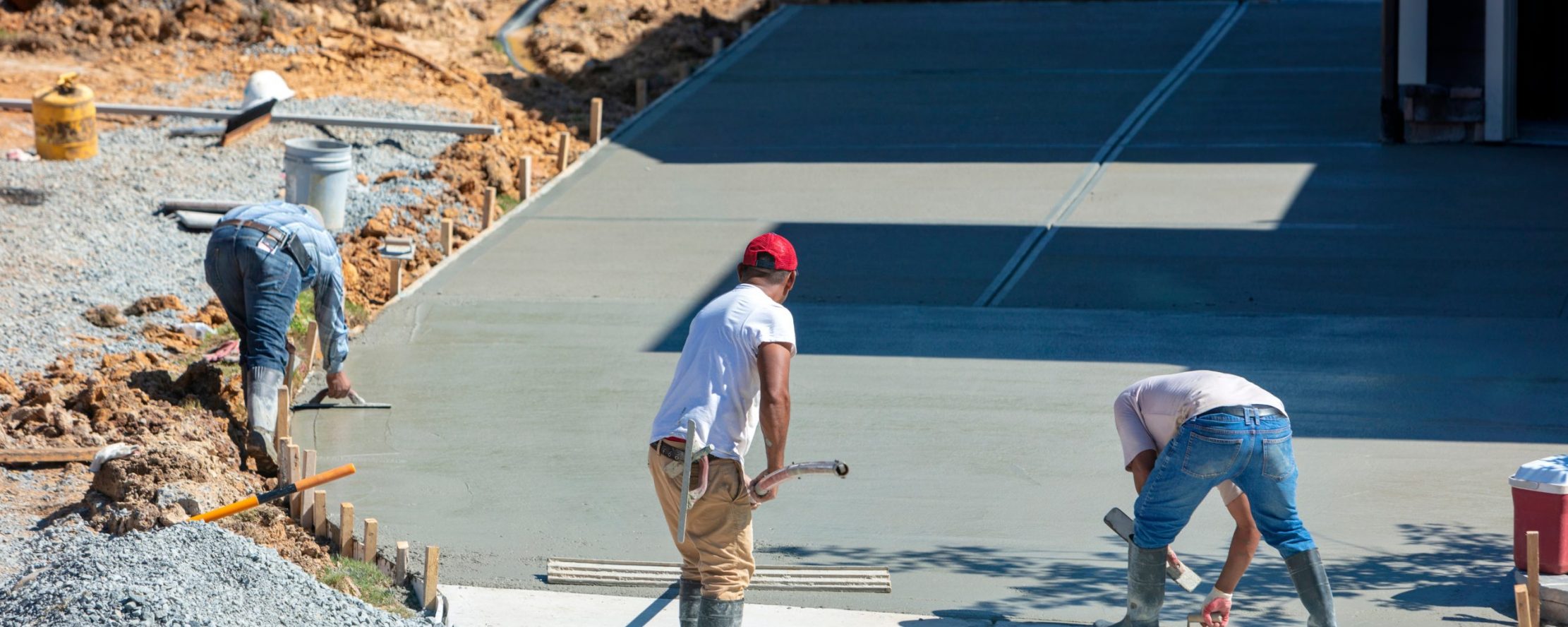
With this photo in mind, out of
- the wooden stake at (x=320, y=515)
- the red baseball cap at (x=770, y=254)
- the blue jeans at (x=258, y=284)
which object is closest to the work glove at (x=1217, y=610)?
the red baseball cap at (x=770, y=254)

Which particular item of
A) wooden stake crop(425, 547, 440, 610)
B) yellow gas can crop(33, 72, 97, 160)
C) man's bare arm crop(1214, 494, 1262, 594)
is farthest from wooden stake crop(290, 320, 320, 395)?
yellow gas can crop(33, 72, 97, 160)

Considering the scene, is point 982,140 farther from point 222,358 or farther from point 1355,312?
point 222,358

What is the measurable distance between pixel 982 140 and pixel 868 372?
5.26m

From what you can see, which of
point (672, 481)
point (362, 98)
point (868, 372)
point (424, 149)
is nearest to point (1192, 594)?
point (672, 481)

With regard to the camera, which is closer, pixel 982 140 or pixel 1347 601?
pixel 1347 601

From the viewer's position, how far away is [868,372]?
9141 millimetres

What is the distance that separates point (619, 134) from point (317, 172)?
3.53 m

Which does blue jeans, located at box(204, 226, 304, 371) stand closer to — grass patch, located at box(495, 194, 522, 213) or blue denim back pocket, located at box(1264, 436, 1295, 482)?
blue denim back pocket, located at box(1264, 436, 1295, 482)

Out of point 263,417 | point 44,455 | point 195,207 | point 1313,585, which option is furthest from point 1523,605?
point 195,207

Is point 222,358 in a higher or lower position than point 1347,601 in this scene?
higher

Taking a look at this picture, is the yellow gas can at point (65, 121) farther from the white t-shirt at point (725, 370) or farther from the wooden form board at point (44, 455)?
the white t-shirt at point (725, 370)

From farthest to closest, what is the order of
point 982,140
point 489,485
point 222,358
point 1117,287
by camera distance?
1. point 982,140
2. point 1117,287
3. point 222,358
4. point 489,485

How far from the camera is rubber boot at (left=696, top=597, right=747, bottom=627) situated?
514cm

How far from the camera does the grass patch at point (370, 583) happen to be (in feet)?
19.2
